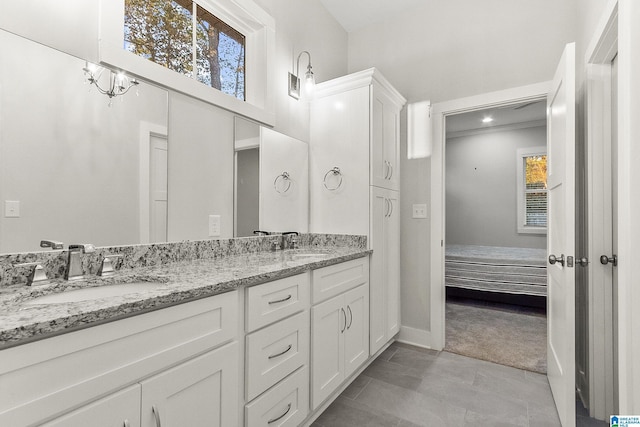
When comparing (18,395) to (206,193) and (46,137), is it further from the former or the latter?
(206,193)

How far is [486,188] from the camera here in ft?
18.6

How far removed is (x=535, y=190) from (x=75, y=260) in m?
6.09

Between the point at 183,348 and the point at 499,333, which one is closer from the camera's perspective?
the point at 183,348

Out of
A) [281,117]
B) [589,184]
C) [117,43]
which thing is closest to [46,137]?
[117,43]

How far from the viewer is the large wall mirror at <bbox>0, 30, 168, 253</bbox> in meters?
1.11

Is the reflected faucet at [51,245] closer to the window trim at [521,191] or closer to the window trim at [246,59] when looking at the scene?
the window trim at [246,59]

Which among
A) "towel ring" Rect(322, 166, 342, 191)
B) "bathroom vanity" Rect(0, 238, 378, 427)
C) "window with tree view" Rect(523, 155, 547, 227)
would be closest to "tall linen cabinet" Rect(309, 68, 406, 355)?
"towel ring" Rect(322, 166, 342, 191)

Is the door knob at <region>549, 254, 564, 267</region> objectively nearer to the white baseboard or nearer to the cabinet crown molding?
the white baseboard

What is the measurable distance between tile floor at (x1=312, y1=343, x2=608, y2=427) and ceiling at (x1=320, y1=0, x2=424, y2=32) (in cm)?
298

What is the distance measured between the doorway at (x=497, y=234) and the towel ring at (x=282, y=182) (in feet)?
6.26

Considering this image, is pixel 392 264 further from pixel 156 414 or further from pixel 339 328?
pixel 156 414

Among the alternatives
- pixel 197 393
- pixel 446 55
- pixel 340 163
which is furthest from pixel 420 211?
pixel 197 393

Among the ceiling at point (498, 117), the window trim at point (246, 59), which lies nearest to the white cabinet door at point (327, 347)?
the window trim at point (246, 59)

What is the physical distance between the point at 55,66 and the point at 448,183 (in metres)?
5.96
